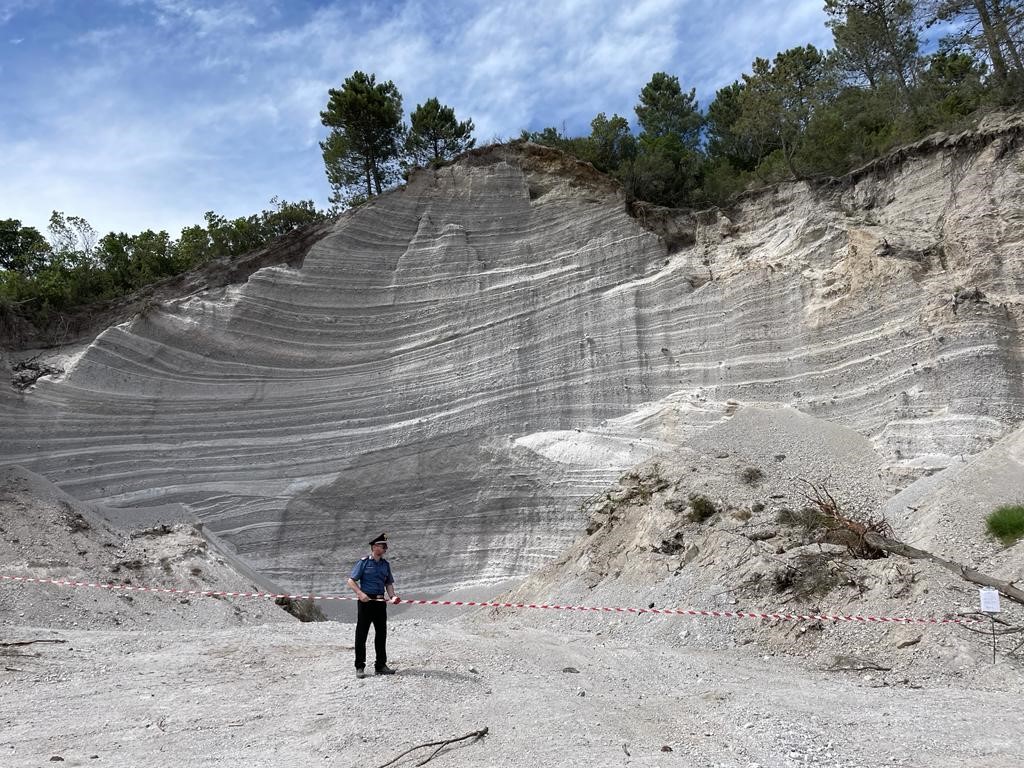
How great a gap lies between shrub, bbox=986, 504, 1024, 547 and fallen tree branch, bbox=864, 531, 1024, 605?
0.74 metres

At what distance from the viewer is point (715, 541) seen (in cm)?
1096

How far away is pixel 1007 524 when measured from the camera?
903 cm

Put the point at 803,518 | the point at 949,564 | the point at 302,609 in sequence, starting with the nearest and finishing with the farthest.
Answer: the point at 949,564 < the point at 803,518 < the point at 302,609

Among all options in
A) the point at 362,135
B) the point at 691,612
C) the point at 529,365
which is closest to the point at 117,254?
the point at 362,135

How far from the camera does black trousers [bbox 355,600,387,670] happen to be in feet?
22.4

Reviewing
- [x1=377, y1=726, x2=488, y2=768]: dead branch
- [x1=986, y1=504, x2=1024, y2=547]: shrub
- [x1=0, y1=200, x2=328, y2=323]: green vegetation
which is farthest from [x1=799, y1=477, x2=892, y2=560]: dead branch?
[x1=0, y1=200, x2=328, y2=323]: green vegetation

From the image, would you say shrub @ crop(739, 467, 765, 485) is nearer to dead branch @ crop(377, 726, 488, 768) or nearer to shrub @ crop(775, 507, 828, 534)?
shrub @ crop(775, 507, 828, 534)

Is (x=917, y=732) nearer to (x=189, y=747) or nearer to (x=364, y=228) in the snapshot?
(x=189, y=747)

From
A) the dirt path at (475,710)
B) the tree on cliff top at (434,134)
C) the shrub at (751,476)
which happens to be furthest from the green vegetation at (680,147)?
the dirt path at (475,710)

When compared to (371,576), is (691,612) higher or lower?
lower

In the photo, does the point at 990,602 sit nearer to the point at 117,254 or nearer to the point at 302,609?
the point at 302,609

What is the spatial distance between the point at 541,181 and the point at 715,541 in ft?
44.5

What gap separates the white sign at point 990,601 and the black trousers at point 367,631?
214 inches

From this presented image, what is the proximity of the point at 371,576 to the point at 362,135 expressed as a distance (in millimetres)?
21956
